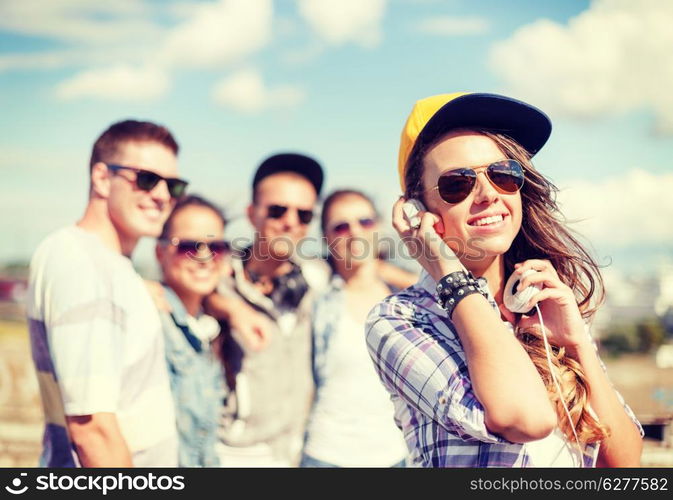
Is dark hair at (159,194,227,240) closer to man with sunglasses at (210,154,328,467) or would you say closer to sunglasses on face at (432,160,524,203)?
man with sunglasses at (210,154,328,467)

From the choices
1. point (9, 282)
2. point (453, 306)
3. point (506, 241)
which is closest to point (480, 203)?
point (506, 241)

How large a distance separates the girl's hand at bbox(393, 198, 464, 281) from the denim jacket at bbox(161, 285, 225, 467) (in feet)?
6.31

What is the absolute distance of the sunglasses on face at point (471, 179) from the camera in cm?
182

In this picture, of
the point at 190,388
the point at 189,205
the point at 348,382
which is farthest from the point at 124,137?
the point at 348,382

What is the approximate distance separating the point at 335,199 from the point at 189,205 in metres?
0.94

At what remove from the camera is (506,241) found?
183 cm

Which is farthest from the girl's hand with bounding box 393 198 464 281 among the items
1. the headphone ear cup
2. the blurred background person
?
the blurred background person

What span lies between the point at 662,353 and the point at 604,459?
5072 millimetres

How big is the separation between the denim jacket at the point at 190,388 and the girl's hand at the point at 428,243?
192 centimetres

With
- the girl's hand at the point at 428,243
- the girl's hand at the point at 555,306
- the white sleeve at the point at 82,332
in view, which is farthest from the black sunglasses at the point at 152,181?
the girl's hand at the point at 555,306

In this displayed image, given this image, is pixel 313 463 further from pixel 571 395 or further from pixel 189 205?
pixel 571 395

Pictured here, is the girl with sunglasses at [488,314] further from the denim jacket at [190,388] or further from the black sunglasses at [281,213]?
the black sunglasses at [281,213]

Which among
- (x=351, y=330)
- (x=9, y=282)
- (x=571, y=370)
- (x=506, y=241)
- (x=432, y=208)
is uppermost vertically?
(x=9, y=282)

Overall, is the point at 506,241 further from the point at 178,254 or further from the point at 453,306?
the point at 178,254
